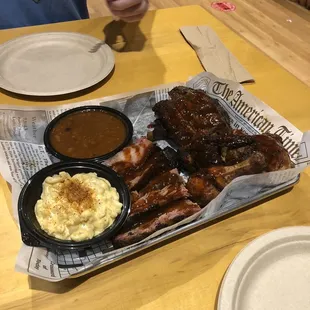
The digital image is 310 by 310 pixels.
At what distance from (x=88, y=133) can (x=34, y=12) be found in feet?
3.66

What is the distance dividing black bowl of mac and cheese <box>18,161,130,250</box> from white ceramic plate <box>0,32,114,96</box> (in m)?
0.62

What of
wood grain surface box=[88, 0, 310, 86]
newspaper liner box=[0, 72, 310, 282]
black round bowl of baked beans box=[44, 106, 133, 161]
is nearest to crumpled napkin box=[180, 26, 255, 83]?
newspaper liner box=[0, 72, 310, 282]

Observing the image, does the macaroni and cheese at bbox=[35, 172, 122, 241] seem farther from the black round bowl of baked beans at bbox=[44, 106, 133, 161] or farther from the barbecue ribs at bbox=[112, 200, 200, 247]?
the black round bowl of baked beans at bbox=[44, 106, 133, 161]

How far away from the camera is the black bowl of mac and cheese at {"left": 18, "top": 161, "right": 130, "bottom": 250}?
1.20 metres

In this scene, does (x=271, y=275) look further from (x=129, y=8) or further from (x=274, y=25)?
(x=274, y=25)

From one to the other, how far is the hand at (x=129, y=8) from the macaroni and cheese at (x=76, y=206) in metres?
1.08

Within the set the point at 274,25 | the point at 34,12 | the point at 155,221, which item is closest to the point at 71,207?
the point at 155,221

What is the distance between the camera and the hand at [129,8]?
2.07 m

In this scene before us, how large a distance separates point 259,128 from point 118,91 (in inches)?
26.9

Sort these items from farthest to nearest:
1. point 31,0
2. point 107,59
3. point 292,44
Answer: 1. point 292,44
2. point 31,0
3. point 107,59

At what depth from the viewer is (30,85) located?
1.92 metres

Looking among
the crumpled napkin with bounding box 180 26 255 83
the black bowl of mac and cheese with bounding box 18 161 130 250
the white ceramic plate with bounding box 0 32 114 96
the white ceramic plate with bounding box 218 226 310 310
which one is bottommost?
the white ceramic plate with bounding box 0 32 114 96

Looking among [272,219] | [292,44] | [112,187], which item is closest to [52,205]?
[112,187]

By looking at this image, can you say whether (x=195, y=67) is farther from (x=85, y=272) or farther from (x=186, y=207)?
(x=85, y=272)
